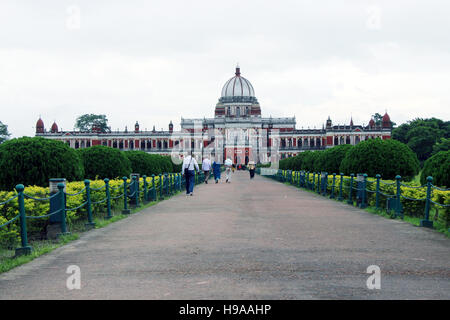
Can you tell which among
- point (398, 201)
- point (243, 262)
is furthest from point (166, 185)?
point (243, 262)

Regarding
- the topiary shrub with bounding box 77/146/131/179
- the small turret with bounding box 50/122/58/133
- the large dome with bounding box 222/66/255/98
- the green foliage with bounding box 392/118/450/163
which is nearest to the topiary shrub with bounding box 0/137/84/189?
the topiary shrub with bounding box 77/146/131/179

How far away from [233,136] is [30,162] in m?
93.7

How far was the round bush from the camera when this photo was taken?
450 inches

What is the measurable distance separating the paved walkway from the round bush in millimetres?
1689

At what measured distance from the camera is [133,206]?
1482 centimetres

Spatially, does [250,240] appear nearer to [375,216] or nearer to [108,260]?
[108,260]

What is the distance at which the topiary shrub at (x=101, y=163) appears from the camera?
16.7 m

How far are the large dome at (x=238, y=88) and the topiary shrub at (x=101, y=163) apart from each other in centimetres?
9138

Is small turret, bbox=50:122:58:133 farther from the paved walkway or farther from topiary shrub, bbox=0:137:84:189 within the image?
the paved walkway

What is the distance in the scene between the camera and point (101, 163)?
54.7 ft

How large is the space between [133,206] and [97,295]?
32.9 feet

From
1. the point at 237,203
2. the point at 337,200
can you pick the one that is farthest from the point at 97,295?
the point at 337,200

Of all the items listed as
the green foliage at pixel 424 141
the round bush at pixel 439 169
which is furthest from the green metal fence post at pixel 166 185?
the green foliage at pixel 424 141

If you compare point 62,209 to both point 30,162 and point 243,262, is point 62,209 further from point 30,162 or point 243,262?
point 243,262
